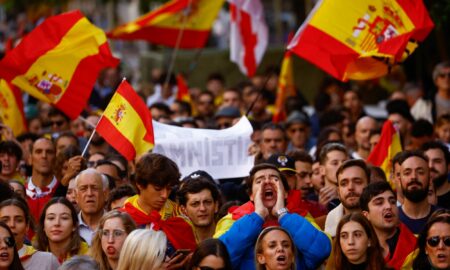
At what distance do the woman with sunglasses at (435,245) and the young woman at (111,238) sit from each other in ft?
6.81

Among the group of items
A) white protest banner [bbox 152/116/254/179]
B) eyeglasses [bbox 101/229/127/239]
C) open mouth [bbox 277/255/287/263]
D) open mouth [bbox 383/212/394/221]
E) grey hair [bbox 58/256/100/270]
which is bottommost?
grey hair [bbox 58/256/100/270]

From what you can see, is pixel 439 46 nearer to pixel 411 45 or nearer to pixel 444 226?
pixel 411 45

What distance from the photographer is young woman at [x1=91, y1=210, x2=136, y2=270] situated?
10.4 m

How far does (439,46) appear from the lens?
76.6 feet

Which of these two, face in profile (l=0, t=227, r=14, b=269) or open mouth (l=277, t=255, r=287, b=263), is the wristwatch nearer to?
open mouth (l=277, t=255, r=287, b=263)

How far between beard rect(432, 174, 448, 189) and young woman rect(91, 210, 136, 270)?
379cm

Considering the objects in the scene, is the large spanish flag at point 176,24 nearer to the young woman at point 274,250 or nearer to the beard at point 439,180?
the beard at point 439,180

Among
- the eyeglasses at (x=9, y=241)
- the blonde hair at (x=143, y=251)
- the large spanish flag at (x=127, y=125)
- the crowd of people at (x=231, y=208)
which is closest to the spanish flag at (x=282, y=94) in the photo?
the crowd of people at (x=231, y=208)

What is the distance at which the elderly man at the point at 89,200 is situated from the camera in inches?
477

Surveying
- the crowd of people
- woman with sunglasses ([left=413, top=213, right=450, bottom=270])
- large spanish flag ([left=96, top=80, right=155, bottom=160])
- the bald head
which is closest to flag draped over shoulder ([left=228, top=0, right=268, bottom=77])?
the crowd of people

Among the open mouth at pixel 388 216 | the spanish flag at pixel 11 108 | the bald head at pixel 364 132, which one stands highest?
the spanish flag at pixel 11 108

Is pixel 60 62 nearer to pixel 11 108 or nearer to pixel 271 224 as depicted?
pixel 11 108

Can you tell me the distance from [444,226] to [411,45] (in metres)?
3.88

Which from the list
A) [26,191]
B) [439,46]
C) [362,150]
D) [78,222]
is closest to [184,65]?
[439,46]
